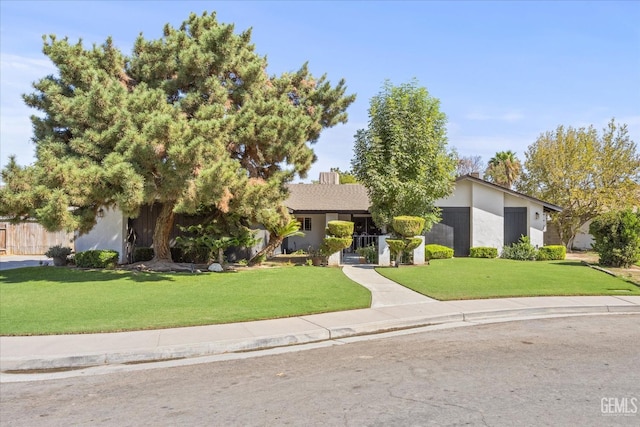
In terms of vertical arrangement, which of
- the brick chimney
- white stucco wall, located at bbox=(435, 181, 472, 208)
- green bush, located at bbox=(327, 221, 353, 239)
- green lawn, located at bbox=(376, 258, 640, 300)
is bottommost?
green lawn, located at bbox=(376, 258, 640, 300)

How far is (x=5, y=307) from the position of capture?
11.0 metres

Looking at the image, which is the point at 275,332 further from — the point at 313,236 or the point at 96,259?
the point at 313,236

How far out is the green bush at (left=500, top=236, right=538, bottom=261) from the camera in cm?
2486

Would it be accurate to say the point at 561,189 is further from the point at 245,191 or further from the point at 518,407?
the point at 518,407

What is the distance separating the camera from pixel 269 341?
8289 mm

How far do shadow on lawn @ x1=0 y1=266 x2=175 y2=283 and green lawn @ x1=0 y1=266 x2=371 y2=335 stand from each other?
0.10ft

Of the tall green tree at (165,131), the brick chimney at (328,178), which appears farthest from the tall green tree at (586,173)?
the tall green tree at (165,131)

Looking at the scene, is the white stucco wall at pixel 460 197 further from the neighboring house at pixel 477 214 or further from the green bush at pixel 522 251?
the green bush at pixel 522 251

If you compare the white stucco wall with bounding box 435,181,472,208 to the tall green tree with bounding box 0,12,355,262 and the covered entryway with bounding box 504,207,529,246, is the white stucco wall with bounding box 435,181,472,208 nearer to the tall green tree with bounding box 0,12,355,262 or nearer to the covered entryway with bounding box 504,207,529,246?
the covered entryway with bounding box 504,207,529,246

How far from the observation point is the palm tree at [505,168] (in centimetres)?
4244

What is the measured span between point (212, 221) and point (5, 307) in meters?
9.34

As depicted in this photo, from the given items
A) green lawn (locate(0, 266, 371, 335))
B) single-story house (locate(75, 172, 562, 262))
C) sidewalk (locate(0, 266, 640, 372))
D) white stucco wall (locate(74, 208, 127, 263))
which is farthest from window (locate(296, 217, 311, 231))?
sidewalk (locate(0, 266, 640, 372))

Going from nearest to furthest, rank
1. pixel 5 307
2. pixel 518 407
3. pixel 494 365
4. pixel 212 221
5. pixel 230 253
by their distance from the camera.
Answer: pixel 518 407, pixel 494 365, pixel 5 307, pixel 212 221, pixel 230 253

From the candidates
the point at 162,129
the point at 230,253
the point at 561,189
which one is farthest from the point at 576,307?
the point at 561,189
